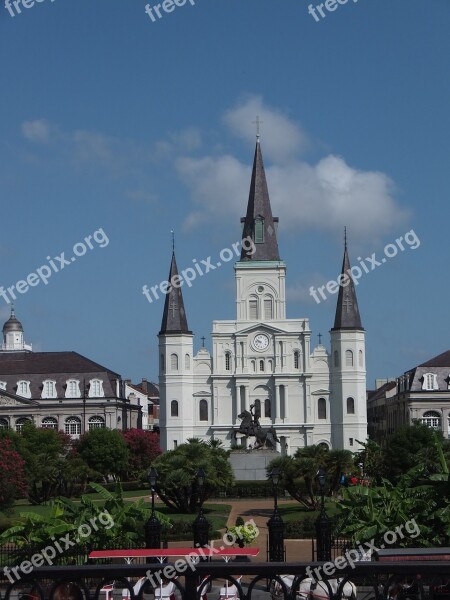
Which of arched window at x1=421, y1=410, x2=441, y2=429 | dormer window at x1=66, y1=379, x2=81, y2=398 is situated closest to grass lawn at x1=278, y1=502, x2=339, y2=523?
arched window at x1=421, y1=410, x2=441, y2=429

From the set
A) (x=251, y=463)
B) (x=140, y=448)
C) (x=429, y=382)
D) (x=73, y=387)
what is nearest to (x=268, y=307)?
(x=429, y=382)

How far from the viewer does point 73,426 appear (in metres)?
109

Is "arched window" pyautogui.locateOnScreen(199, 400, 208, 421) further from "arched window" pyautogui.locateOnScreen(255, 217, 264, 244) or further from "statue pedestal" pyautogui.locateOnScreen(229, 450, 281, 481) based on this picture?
"statue pedestal" pyautogui.locateOnScreen(229, 450, 281, 481)

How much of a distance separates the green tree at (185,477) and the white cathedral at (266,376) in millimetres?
49524

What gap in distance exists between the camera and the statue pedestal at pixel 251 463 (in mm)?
69938

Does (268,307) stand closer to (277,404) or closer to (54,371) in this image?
(277,404)

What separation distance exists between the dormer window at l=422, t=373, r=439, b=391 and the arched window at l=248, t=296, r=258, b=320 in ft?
63.1

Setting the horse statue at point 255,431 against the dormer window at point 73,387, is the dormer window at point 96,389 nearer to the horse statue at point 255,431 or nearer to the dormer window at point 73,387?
the dormer window at point 73,387

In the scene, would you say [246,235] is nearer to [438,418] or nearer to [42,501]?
[438,418]

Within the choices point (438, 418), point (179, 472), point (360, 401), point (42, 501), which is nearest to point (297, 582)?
point (179, 472)

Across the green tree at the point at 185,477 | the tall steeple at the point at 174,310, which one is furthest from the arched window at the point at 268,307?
the green tree at the point at 185,477

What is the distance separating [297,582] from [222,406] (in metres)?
96.5

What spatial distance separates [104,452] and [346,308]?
112ft

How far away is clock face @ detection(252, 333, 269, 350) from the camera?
105 meters
